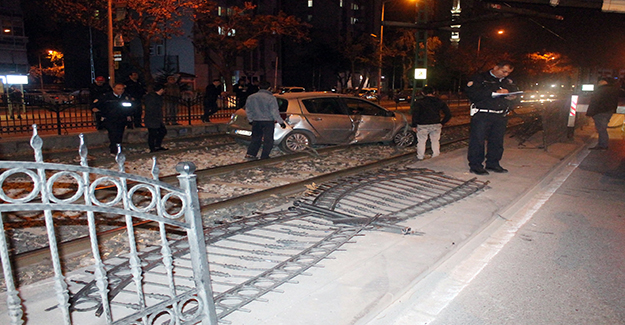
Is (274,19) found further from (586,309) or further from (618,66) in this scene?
(586,309)

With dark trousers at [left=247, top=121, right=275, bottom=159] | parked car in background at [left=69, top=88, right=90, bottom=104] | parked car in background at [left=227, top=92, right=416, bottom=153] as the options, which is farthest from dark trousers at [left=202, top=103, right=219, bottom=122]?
dark trousers at [left=247, top=121, right=275, bottom=159]

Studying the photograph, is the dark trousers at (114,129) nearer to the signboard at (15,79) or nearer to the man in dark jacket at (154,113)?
the man in dark jacket at (154,113)

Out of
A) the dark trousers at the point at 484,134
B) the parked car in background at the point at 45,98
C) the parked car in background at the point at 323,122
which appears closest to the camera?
the dark trousers at the point at 484,134

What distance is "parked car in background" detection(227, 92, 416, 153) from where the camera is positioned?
452 inches

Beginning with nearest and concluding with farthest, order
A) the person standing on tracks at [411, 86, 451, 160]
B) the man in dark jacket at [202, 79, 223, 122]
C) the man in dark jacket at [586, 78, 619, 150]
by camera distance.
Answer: the person standing on tracks at [411, 86, 451, 160], the man in dark jacket at [586, 78, 619, 150], the man in dark jacket at [202, 79, 223, 122]

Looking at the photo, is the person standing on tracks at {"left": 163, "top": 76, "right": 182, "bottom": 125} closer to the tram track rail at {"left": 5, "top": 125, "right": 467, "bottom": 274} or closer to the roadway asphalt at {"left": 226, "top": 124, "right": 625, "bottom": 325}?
the tram track rail at {"left": 5, "top": 125, "right": 467, "bottom": 274}

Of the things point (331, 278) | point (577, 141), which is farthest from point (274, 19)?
point (331, 278)

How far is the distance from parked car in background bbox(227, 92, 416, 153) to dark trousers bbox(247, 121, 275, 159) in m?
0.86

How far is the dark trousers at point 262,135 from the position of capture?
34.0ft

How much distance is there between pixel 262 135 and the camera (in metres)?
10.6

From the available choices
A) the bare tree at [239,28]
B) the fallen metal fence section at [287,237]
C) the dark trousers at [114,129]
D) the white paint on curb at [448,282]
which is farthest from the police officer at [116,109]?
the bare tree at [239,28]

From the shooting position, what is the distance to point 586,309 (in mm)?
3867

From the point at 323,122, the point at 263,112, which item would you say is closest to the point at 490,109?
the point at 323,122

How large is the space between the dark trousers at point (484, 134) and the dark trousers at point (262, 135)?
4.20 metres
